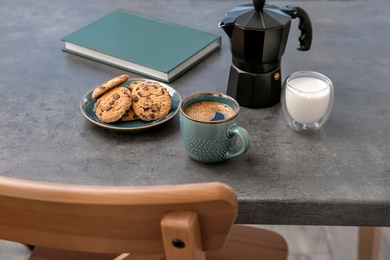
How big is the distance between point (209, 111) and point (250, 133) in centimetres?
9

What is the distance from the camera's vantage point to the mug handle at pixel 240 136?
900 mm

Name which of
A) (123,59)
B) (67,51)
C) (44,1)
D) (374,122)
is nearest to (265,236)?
(374,122)

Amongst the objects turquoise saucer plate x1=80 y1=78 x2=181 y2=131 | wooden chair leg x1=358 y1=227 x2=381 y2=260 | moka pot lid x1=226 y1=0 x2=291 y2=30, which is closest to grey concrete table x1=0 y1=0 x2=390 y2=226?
turquoise saucer plate x1=80 y1=78 x2=181 y2=131

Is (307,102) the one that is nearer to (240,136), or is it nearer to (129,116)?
(240,136)

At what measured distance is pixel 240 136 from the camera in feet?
2.96

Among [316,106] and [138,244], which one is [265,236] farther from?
[138,244]

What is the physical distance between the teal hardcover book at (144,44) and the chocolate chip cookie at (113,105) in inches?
5.3

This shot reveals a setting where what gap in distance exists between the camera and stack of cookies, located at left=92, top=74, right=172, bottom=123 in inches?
39.4

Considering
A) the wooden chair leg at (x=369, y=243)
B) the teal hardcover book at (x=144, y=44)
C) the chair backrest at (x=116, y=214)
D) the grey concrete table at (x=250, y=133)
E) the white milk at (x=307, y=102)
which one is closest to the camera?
the chair backrest at (x=116, y=214)

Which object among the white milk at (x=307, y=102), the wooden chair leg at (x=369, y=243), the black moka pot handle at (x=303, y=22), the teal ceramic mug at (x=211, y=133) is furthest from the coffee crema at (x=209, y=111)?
the wooden chair leg at (x=369, y=243)

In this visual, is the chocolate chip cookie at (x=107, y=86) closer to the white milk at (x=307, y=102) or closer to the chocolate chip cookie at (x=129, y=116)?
the chocolate chip cookie at (x=129, y=116)

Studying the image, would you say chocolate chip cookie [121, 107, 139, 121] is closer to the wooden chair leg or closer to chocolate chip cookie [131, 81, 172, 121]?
chocolate chip cookie [131, 81, 172, 121]

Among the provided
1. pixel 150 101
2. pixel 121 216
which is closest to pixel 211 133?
pixel 150 101

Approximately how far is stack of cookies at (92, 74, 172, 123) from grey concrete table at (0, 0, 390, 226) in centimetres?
3
